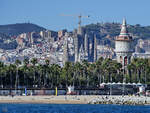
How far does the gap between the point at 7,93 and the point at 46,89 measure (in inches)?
374

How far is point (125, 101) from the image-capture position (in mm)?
160250

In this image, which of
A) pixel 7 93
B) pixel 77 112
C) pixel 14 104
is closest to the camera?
pixel 77 112

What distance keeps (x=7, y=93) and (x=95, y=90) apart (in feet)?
74.4

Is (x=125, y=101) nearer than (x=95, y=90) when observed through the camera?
Yes

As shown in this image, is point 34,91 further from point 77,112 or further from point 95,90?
point 77,112

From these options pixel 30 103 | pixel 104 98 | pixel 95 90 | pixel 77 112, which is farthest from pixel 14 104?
pixel 95 90

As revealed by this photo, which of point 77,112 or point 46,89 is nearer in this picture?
point 77,112

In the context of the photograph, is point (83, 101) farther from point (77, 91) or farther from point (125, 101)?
point (77, 91)

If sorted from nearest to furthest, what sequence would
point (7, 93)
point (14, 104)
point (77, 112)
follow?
point (77, 112), point (14, 104), point (7, 93)

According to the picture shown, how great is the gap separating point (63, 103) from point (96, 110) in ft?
97.0

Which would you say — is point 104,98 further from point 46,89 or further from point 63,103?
point 46,89

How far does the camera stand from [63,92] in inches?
7702

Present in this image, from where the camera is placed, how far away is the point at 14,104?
517ft

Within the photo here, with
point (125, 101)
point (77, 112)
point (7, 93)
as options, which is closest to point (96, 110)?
point (77, 112)
